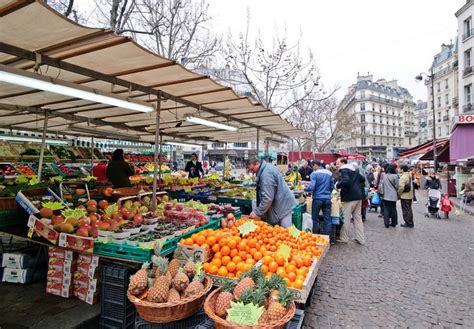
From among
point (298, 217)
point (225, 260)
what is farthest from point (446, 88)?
point (225, 260)

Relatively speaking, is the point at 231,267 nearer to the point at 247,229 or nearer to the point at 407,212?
the point at 247,229

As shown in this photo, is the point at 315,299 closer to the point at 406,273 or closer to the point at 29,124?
the point at 406,273

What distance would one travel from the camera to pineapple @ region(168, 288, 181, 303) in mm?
2591

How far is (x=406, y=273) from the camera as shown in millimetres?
5215

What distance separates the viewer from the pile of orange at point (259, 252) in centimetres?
326

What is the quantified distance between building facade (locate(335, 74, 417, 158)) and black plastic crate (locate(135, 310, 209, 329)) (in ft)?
237

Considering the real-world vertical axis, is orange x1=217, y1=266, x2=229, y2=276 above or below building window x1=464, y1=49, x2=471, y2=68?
below

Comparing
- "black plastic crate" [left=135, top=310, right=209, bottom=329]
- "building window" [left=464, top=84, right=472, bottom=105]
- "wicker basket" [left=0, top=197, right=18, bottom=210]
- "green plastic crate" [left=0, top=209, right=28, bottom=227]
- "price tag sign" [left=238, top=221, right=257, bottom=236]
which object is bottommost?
"black plastic crate" [left=135, top=310, right=209, bottom=329]

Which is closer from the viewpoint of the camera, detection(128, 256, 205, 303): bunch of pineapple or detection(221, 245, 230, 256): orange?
detection(128, 256, 205, 303): bunch of pineapple

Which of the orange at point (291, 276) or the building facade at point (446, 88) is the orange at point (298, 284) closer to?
the orange at point (291, 276)

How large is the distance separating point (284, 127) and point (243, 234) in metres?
5.80

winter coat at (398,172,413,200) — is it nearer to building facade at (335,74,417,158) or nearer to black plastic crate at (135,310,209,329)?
black plastic crate at (135,310,209,329)

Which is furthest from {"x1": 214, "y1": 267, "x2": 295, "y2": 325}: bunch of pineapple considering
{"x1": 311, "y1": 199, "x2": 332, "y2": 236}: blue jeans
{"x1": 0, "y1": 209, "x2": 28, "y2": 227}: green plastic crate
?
{"x1": 311, "y1": 199, "x2": 332, "y2": 236}: blue jeans

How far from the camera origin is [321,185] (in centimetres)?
682
